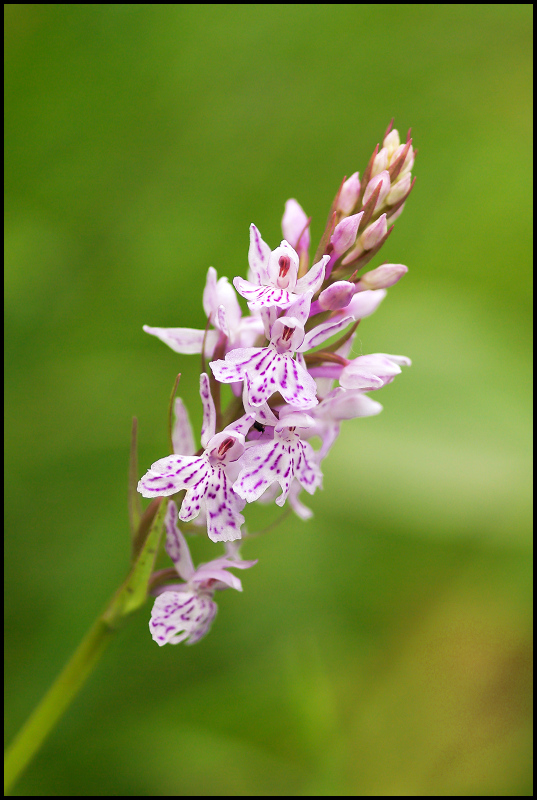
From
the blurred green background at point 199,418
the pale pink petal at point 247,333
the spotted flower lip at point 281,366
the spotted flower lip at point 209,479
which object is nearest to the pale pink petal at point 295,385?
the spotted flower lip at point 281,366

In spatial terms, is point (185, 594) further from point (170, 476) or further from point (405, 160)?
point (405, 160)

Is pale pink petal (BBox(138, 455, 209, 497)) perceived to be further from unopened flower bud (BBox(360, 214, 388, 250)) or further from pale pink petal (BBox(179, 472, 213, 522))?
unopened flower bud (BBox(360, 214, 388, 250))

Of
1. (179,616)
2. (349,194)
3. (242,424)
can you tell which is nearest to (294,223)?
(349,194)

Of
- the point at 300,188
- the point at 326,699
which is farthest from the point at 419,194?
the point at 326,699

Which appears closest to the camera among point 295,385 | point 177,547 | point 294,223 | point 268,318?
point 295,385

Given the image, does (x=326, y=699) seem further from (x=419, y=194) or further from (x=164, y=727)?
(x=419, y=194)

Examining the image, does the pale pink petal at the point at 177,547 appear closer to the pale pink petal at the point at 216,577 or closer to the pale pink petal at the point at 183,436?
the pale pink petal at the point at 216,577
